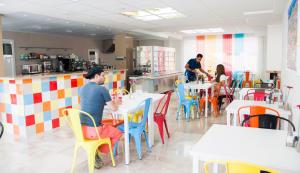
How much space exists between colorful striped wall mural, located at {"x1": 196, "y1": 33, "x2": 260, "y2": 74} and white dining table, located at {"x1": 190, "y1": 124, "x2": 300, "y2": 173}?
940 centimetres

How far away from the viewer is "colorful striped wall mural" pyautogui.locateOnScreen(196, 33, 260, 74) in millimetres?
10766

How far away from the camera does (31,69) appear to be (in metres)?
8.50

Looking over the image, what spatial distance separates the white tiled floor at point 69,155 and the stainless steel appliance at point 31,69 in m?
4.40

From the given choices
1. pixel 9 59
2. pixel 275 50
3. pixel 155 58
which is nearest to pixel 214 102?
pixel 275 50

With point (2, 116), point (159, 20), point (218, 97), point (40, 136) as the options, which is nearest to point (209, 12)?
point (159, 20)

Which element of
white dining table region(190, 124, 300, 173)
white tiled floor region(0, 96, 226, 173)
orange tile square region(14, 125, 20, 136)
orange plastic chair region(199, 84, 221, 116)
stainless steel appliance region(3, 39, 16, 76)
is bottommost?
white tiled floor region(0, 96, 226, 173)

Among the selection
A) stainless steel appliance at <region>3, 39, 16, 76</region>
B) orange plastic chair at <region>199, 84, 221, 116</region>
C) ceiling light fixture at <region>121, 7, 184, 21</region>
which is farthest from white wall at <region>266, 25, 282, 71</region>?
stainless steel appliance at <region>3, 39, 16, 76</region>

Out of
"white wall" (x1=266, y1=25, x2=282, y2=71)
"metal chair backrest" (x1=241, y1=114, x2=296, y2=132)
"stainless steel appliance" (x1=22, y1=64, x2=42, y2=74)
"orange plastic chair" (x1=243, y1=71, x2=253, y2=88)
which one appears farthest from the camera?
"orange plastic chair" (x1=243, y1=71, x2=253, y2=88)

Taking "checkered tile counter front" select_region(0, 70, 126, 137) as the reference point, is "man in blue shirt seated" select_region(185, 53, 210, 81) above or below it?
above

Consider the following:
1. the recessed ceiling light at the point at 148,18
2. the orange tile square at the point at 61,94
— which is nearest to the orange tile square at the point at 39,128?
the orange tile square at the point at 61,94

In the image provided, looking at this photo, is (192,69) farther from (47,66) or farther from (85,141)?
(47,66)

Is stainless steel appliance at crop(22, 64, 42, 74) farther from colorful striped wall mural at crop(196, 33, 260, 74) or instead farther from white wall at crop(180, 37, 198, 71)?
colorful striped wall mural at crop(196, 33, 260, 74)

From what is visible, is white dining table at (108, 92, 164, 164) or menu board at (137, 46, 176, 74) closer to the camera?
white dining table at (108, 92, 164, 164)

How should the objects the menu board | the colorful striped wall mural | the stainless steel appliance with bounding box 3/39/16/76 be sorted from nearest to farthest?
the stainless steel appliance with bounding box 3/39/16/76 → the menu board → the colorful striped wall mural
